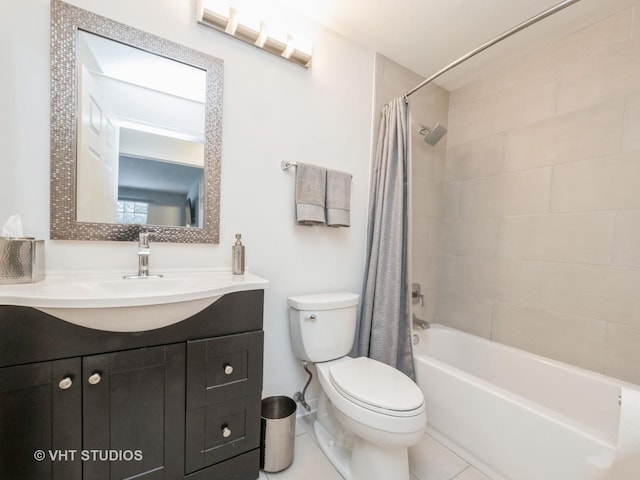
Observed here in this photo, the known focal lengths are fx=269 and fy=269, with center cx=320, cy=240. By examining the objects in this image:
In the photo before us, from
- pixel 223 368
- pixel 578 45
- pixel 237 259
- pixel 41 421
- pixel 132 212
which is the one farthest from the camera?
pixel 578 45

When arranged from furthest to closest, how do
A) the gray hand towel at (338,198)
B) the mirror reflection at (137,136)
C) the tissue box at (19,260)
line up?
the gray hand towel at (338,198)
the mirror reflection at (137,136)
the tissue box at (19,260)

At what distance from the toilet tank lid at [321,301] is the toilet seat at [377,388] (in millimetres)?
302

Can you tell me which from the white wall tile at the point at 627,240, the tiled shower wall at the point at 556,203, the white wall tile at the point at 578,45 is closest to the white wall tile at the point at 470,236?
the tiled shower wall at the point at 556,203

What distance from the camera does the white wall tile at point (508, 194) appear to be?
66.4 inches

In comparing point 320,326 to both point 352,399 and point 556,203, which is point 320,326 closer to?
point 352,399

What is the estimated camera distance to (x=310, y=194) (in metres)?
1.51

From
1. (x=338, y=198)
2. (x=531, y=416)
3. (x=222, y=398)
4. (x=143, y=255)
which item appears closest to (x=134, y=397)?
(x=222, y=398)

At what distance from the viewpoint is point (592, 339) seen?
4.83ft

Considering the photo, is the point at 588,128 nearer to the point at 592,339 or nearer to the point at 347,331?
the point at 592,339

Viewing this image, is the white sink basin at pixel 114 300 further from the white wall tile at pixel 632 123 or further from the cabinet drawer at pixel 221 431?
the white wall tile at pixel 632 123

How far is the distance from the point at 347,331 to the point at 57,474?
1.19m

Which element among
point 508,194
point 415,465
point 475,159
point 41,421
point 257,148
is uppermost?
point 475,159

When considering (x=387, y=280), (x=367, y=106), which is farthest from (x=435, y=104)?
(x=387, y=280)

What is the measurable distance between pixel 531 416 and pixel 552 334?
0.73 m
